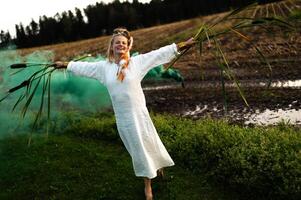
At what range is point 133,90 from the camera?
5453mm

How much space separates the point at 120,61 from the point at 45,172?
9.87ft

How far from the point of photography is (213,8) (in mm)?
34938

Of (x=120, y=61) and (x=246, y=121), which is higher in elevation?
(x=120, y=61)

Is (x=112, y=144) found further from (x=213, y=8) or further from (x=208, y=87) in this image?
(x=213, y=8)

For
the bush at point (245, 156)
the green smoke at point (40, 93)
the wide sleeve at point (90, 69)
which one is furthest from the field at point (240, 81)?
the wide sleeve at point (90, 69)

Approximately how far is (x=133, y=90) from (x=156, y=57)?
18.0 inches

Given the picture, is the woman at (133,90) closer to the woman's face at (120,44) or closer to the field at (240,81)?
Result: the woman's face at (120,44)

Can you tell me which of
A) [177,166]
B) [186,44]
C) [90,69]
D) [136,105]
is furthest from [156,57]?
[177,166]

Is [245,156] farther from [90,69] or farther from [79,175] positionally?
[79,175]

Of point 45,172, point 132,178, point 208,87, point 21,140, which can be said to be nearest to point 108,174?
point 132,178

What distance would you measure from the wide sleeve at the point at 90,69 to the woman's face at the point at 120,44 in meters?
0.30

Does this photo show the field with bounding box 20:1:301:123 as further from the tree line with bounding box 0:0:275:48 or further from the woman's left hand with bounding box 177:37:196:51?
the tree line with bounding box 0:0:275:48

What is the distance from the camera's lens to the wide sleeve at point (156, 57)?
5.41 metres

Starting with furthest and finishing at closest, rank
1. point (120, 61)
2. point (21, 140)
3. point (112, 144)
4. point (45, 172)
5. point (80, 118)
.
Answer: point (80, 118) → point (21, 140) → point (112, 144) → point (45, 172) → point (120, 61)
